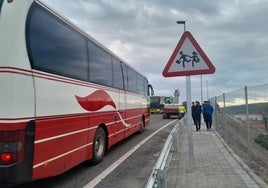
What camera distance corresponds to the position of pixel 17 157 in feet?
18.3

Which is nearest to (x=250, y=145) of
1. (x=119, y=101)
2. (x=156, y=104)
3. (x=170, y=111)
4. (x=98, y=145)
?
(x=98, y=145)

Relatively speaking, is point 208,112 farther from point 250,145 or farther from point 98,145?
point 98,145

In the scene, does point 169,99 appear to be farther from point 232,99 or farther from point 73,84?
point 73,84

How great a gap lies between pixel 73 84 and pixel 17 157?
2665 mm

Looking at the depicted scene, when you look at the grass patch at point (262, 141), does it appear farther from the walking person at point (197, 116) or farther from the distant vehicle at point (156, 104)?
the distant vehicle at point (156, 104)

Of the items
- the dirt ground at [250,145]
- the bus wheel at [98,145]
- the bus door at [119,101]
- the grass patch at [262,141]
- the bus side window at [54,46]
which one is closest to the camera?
the bus side window at [54,46]

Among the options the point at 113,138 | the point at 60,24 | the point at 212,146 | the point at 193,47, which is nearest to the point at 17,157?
the point at 60,24

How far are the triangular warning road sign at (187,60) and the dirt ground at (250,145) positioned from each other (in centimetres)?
222

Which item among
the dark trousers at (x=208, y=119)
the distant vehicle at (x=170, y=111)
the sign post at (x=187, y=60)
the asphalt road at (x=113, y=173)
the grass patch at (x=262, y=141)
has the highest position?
the sign post at (x=187, y=60)

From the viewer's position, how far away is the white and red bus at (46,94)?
555 centimetres

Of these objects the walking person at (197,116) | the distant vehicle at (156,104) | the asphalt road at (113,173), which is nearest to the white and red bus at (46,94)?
the asphalt road at (113,173)

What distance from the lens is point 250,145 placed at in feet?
32.7

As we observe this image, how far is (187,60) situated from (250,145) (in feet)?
10.7

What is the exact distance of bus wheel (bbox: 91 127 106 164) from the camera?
9.59 meters
